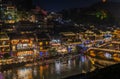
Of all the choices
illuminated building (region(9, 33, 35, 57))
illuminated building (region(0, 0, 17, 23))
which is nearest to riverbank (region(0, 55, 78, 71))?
illuminated building (region(9, 33, 35, 57))

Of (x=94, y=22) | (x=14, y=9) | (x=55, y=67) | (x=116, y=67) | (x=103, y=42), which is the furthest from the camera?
(x=14, y=9)

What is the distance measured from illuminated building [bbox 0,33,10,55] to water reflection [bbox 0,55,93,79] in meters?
0.92

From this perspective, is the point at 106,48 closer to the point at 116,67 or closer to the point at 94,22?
the point at 94,22

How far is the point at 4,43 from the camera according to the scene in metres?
8.05

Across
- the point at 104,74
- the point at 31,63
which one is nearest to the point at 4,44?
the point at 31,63

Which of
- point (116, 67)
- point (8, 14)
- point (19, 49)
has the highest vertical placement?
point (8, 14)

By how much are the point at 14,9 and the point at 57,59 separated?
9.53 ft

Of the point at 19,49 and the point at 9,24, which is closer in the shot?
the point at 19,49

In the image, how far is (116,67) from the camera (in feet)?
5.45

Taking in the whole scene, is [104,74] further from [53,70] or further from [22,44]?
[22,44]

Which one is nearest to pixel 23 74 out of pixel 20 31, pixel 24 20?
pixel 20 31

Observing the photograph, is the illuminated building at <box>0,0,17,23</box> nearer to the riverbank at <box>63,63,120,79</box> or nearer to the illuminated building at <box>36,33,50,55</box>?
the illuminated building at <box>36,33,50,55</box>

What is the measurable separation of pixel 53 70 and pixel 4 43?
1894mm

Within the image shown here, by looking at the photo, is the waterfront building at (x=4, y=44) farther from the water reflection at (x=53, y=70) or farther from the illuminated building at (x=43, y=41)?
the illuminated building at (x=43, y=41)
